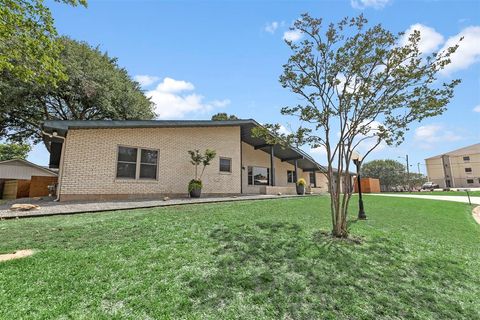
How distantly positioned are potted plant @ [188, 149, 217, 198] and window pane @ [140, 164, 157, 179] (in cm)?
177

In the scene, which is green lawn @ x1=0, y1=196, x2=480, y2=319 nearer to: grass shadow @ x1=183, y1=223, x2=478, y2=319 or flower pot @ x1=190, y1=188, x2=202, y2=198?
grass shadow @ x1=183, y1=223, x2=478, y2=319

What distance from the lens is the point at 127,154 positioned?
452 inches

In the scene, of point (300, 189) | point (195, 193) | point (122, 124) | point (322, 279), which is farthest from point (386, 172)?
point (322, 279)

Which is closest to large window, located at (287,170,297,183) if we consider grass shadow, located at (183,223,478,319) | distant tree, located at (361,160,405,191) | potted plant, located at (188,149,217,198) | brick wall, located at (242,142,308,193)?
brick wall, located at (242,142,308,193)

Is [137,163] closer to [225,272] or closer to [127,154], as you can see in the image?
[127,154]

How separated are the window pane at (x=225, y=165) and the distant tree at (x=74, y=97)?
32.4ft

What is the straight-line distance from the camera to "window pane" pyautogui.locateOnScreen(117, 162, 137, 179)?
440 inches

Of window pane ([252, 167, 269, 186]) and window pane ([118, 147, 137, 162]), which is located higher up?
window pane ([118, 147, 137, 162])

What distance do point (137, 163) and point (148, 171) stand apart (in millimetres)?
651

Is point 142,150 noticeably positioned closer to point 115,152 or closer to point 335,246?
point 115,152

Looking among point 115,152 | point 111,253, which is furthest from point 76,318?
point 115,152

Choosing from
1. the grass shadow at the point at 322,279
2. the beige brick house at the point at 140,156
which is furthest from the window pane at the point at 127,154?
the grass shadow at the point at 322,279

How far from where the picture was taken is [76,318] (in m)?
2.37

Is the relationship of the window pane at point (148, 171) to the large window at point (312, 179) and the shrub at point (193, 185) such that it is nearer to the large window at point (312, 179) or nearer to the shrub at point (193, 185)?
the shrub at point (193, 185)
